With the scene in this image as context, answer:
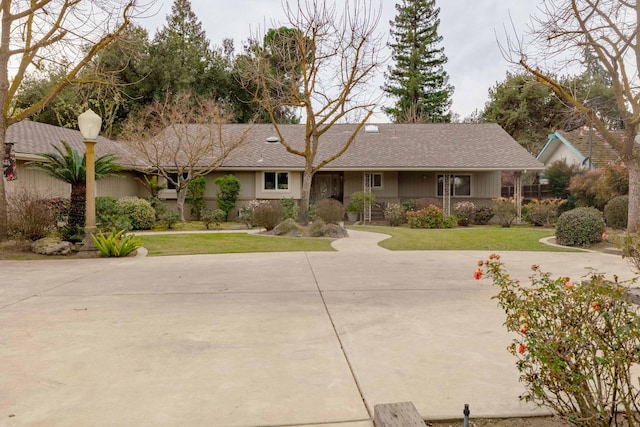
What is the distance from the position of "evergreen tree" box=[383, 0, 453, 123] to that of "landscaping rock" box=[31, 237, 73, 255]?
1416 inches

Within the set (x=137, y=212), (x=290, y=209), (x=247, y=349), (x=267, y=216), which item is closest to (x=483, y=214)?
(x=290, y=209)

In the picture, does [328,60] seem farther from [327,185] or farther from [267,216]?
[327,185]

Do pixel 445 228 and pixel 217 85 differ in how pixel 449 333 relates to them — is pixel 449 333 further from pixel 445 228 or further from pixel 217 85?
pixel 217 85

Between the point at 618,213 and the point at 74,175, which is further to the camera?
the point at 618,213

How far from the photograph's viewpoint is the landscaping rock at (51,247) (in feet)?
33.7

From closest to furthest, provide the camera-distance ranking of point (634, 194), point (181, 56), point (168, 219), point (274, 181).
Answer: point (634, 194)
point (168, 219)
point (274, 181)
point (181, 56)

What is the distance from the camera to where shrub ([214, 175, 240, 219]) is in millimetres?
21734

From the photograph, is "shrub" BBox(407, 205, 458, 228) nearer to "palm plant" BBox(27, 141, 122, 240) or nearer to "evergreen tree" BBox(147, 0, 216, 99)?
"palm plant" BBox(27, 141, 122, 240)

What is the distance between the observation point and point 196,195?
22.0 metres

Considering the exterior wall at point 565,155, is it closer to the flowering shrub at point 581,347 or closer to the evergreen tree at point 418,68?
the evergreen tree at point 418,68

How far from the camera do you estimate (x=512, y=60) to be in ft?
44.6

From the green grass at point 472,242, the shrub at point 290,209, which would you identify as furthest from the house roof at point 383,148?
the green grass at point 472,242

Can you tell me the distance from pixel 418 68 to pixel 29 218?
130 ft


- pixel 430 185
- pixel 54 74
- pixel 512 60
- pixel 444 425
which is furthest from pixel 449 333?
pixel 54 74
